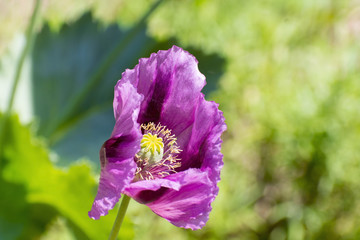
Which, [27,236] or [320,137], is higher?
[320,137]

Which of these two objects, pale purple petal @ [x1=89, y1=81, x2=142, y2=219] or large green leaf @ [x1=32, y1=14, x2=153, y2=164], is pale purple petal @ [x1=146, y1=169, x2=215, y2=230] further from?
large green leaf @ [x1=32, y1=14, x2=153, y2=164]

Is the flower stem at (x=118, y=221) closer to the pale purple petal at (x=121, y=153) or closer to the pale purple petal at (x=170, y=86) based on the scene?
the pale purple petal at (x=121, y=153)

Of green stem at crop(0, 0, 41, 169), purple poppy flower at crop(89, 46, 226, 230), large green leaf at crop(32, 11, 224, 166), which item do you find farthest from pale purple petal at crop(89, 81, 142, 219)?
large green leaf at crop(32, 11, 224, 166)

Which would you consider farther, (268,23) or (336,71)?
(268,23)

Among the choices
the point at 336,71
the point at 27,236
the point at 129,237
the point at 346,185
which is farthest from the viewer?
the point at 336,71

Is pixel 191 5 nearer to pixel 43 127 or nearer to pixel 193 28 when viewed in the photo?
pixel 193 28

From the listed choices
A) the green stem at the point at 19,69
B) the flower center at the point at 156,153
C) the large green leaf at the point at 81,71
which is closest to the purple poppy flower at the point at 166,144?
the flower center at the point at 156,153

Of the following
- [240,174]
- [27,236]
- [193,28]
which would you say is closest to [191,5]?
[193,28]
